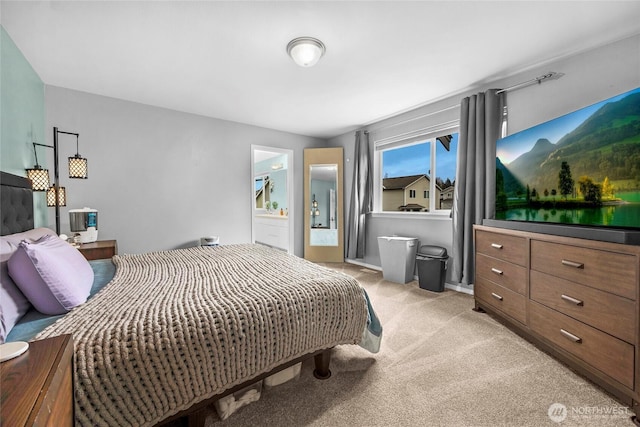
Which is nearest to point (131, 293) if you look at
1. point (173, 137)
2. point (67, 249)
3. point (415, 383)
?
point (67, 249)

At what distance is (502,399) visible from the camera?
1438mm

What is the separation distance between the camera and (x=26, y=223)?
192 cm

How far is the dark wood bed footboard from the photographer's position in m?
1.09

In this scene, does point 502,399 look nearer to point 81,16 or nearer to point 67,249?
point 67,249

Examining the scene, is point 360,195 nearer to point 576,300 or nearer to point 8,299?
point 576,300

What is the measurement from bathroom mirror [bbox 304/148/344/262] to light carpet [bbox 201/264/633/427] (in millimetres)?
2749

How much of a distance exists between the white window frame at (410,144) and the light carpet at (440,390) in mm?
1783

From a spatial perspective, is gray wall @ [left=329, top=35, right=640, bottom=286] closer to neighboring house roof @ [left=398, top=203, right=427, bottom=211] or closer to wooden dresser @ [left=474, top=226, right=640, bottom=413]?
neighboring house roof @ [left=398, top=203, right=427, bottom=211]

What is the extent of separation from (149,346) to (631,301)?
2282mm

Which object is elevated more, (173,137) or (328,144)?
(328,144)

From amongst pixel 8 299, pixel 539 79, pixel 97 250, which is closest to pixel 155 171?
pixel 97 250

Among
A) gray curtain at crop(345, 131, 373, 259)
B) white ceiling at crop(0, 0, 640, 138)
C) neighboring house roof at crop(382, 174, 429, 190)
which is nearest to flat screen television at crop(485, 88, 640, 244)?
white ceiling at crop(0, 0, 640, 138)

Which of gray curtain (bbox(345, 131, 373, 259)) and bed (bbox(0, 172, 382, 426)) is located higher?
gray curtain (bbox(345, 131, 373, 259))

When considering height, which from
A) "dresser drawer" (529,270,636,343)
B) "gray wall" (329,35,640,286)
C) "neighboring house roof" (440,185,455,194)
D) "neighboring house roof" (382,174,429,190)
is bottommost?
"dresser drawer" (529,270,636,343)
